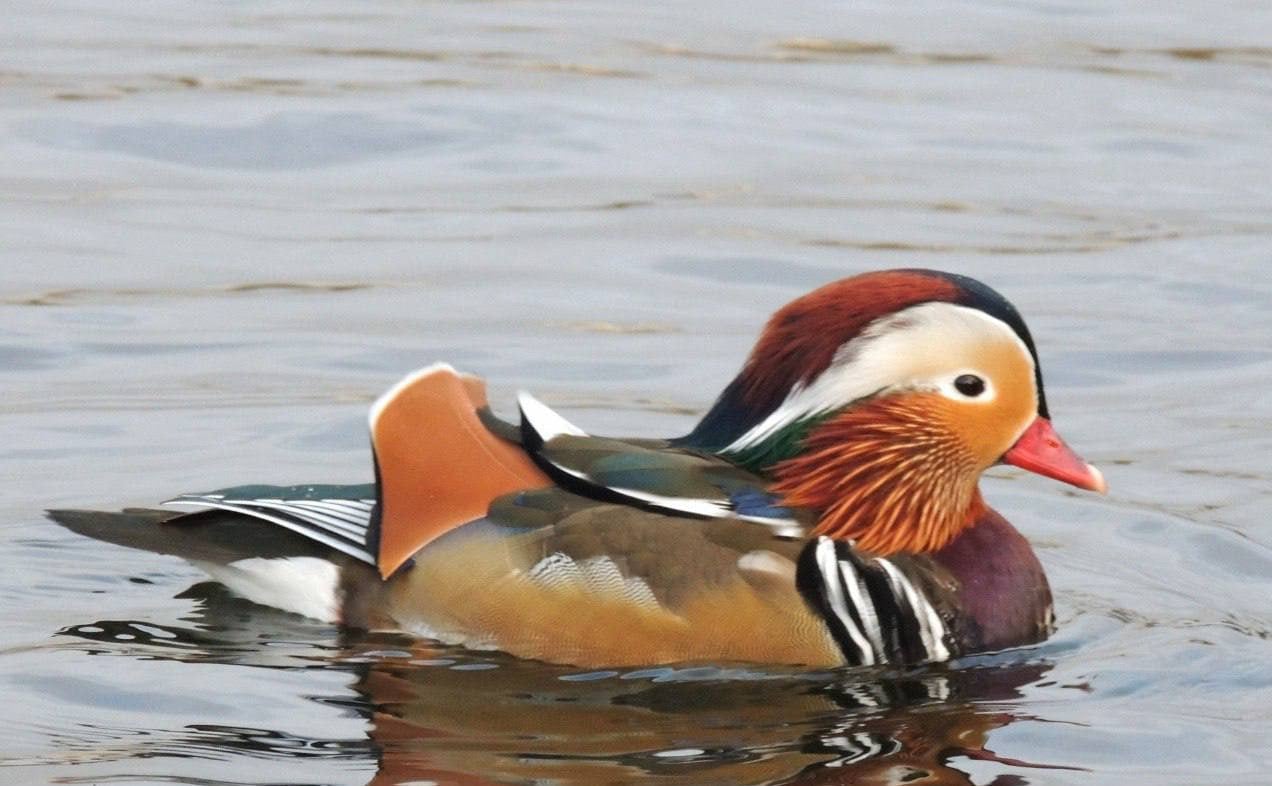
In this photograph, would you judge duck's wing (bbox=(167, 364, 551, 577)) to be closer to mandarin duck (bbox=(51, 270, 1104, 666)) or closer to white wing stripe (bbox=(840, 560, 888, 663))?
mandarin duck (bbox=(51, 270, 1104, 666))

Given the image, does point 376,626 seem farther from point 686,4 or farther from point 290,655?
point 686,4

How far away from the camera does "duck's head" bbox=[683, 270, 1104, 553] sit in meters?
6.79

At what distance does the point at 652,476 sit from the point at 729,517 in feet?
0.74

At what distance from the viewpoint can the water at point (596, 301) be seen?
636 centimetres

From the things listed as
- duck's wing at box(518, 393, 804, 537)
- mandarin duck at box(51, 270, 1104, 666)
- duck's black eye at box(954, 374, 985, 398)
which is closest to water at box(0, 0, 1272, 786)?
mandarin duck at box(51, 270, 1104, 666)

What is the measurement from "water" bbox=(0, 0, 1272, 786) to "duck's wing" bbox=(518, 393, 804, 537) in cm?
45

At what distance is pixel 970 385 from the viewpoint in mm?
6945

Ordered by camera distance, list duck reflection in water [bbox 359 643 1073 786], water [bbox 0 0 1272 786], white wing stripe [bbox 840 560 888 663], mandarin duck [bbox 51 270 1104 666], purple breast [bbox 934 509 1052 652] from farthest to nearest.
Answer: purple breast [bbox 934 509 1052 652], white wing stripe [bbox 840 560 888 663], mandarin duck [bbox 51 270 1104 666], water [bbox 0 0 1272 786], duck reflection in water [bbox 359 643 1073 786]

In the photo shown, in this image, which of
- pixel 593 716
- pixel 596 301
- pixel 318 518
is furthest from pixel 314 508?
pixel 596 301

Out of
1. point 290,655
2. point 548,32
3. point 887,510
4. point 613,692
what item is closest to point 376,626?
point 290,655

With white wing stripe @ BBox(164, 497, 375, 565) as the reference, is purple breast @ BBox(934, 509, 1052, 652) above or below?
below

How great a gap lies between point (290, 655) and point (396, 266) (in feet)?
15.2

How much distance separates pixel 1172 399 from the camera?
9766mm

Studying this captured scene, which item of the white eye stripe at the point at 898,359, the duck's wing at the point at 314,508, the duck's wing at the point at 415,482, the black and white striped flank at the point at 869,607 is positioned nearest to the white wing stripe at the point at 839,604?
the black and white striped flank at the point at 869,607
